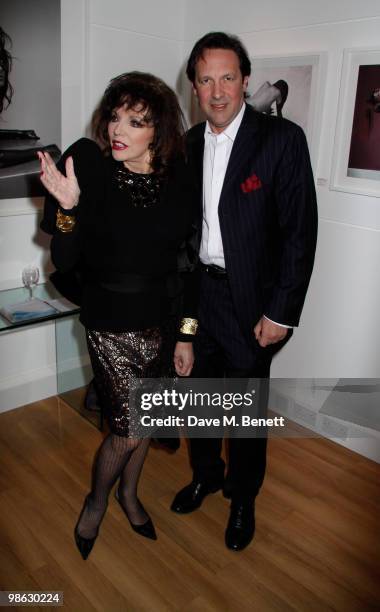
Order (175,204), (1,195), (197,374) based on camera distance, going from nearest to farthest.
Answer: (175,204) → (197,374) → (1,195)

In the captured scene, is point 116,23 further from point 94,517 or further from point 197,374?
point 94,517

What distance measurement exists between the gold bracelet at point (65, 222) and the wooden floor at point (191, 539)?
1.30m

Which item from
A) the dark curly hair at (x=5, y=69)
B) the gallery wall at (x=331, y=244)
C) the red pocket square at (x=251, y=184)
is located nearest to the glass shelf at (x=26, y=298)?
the dark curly hair at (x=5, y=69)

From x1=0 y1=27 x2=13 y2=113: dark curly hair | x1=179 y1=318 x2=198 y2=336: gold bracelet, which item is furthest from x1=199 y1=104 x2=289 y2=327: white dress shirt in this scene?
x1=0 y1=27 x2=13 y2=113: dark curly hair

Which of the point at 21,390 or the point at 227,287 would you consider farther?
the point at 21,390

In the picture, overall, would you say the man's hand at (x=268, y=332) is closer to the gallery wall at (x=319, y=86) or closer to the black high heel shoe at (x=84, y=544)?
the gallery wall at (x=319, y=86)

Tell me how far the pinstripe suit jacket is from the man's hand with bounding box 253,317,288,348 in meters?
0.04

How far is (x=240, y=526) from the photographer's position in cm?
223

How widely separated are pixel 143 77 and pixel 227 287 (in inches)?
33.1

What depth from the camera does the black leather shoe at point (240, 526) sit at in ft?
7.18

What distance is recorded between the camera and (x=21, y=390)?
3166mm

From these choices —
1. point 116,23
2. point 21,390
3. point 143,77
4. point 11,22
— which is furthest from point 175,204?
point 21,390

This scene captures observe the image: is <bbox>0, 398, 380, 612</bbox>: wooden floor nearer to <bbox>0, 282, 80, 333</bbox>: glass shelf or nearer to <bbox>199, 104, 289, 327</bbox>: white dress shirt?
<bbox>0, 282, 80, 333</bbox>: glass shelf

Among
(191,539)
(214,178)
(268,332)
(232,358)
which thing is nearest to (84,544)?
(191,539)
